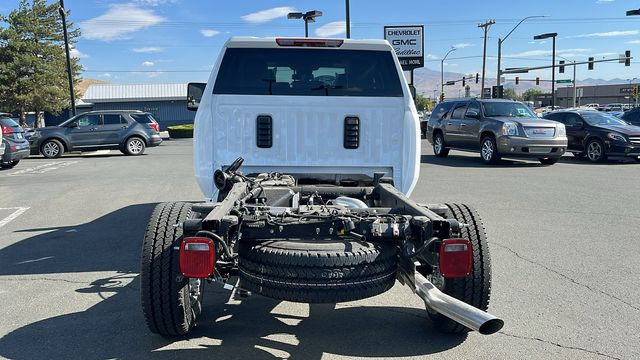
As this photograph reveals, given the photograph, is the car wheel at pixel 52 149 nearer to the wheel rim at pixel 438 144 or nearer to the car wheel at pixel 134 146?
the car wheel at pixel 134 146

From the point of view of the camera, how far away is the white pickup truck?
325 centimetres

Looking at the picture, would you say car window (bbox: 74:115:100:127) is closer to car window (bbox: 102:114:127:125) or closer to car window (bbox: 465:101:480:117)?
car window (bbox: 102:114:127:125)

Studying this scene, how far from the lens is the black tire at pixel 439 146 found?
18453mm

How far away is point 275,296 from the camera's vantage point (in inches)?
128

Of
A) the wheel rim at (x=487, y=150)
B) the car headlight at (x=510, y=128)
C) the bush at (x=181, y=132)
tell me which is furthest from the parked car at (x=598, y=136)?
the bush at (x=181, y=132)

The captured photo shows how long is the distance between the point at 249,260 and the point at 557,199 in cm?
811

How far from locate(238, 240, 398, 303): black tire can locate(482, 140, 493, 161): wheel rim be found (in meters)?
13.1

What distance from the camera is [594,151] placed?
1670cm

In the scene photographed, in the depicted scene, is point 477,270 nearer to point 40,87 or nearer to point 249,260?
point 249,260

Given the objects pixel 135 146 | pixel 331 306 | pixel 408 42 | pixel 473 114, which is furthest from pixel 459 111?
pixel 408 42

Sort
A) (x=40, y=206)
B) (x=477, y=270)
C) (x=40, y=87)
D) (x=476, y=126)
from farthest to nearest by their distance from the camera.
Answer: (x=40, y=87)
(x=476, y=126)
(x=40, y=206)
(x=477, y=270)

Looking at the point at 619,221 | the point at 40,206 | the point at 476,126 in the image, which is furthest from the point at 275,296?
the point at 476,126

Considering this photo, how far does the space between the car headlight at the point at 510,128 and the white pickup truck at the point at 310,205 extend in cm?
1041

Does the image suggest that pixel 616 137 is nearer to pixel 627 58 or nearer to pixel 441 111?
pixel 441 111
